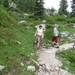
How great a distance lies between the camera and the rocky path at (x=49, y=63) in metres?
13.3

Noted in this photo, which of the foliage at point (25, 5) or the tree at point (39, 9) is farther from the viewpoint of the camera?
the foliage at point (25, 5)

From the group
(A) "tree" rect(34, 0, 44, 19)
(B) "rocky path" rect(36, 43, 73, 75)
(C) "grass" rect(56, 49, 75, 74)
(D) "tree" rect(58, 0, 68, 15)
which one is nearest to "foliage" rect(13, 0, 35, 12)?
(D) "tree" rect(58, 0, 68, 15)

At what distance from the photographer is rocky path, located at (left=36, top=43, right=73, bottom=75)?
13281 mm

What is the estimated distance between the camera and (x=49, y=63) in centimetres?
1477

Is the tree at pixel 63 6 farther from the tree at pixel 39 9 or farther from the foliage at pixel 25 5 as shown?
the tree at pixel 39 9

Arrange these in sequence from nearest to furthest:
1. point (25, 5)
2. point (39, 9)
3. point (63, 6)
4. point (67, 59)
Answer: point (67, 59), point (39, 9), point (63, 6), point (25, 5)

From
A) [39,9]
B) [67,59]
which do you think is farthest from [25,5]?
[67,59]

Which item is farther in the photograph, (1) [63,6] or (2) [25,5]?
(2) [25,5]

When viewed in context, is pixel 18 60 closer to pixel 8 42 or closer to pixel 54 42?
pixel 8 42

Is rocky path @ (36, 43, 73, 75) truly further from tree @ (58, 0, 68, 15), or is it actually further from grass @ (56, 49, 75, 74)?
tree @ (58, 0, 68, 15)

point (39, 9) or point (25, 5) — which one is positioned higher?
point (39, 9)

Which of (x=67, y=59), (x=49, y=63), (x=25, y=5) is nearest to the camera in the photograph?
(x=49, y=63)

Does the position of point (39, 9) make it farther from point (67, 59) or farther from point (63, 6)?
point (67, 59)

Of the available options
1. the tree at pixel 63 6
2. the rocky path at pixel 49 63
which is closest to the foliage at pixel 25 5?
the tree at pixel 63 6
